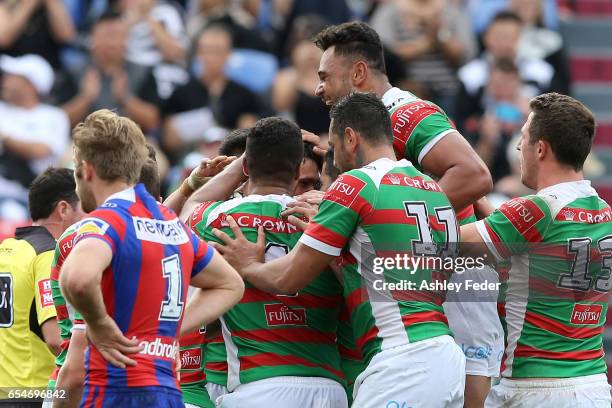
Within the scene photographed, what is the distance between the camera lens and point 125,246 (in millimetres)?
5344

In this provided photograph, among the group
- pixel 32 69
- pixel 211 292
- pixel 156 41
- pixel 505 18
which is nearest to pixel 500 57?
pixel 505 18

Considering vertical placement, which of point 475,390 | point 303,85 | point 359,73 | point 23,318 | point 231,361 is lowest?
point 303,85

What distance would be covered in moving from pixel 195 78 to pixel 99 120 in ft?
30.1

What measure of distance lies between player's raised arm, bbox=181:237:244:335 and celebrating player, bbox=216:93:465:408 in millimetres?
536

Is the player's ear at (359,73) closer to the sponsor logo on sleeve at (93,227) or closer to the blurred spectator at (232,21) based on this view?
the sponsor logo on sleeve at (93,227)

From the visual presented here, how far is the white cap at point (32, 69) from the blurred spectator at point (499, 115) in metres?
5.19

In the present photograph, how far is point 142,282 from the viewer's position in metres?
5.40

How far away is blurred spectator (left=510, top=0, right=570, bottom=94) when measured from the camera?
14938 mm

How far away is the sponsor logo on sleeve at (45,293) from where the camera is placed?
7332 mm

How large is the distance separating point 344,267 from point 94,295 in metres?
1.72

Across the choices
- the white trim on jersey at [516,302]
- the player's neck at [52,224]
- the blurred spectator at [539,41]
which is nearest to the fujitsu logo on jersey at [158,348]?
the white trim on jersey at [516,302]

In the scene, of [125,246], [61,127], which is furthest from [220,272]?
[61,127]

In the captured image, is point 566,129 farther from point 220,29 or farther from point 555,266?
point 220,29

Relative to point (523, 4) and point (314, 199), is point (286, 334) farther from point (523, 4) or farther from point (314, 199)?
point (523, 4)
